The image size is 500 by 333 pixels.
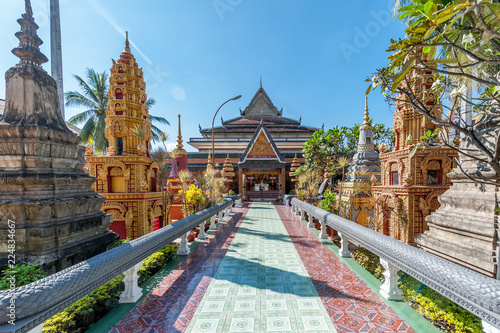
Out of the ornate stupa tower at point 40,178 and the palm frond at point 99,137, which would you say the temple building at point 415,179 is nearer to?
the ornate stupa tower at point 40,178

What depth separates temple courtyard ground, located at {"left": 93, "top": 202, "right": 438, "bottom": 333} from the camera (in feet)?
8.28

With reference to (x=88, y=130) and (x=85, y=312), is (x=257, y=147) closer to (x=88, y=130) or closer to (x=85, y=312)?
(x=88, y=130)

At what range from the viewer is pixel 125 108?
909 cm

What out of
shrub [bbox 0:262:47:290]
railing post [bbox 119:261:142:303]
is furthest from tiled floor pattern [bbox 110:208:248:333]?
shrub [bbox 0:262:47:290]

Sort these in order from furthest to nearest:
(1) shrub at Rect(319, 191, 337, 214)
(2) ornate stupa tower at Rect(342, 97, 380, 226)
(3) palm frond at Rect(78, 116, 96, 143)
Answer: (3) palm frond at Rect(78, 116, 96, 143) < (2) ornate stupa tower at Rect(342, 97, 380, 226) < (1) shrub at Rect(319, 191, 337, 214)

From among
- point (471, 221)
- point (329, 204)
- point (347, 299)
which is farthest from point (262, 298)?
point (329, 204)

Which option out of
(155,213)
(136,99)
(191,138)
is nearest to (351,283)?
(155,213)

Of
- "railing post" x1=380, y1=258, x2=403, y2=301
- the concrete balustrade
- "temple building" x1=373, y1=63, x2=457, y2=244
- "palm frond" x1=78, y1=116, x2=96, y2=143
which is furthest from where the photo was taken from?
"palm frond" x1=78, y1=116, x2=96, y2=143

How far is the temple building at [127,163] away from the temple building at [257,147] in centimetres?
921

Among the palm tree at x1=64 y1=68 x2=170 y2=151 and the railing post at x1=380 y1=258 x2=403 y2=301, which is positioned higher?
the palm tree at x1=64 y1=68 x2=170 y2=151

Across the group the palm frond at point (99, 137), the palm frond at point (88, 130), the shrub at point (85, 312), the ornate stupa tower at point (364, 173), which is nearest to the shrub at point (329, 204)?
the ornate stupa tower at point (364, 173)

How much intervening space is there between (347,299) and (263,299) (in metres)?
1.20

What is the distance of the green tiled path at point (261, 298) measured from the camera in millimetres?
2539

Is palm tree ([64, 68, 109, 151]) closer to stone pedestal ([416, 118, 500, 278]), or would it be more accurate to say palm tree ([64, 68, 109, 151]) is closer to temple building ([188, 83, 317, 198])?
temple building ([188, 83, 317, 198])
